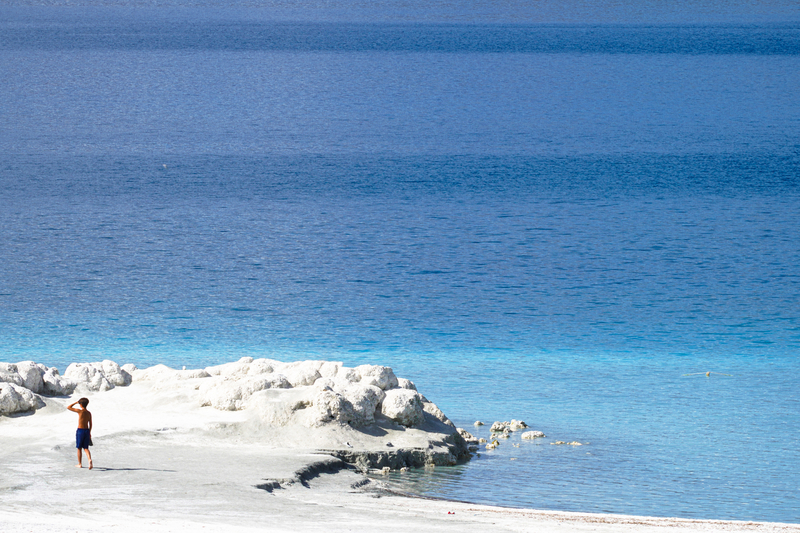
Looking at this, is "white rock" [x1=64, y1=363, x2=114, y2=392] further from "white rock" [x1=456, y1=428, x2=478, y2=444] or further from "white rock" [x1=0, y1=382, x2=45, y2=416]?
"white rock" [x1=456, y1=428, x2=478, y2=444]

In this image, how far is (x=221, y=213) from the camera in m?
43.9

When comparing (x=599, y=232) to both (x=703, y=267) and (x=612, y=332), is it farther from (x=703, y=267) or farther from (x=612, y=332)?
(x=612, y=332)

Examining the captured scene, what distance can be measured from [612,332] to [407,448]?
15.6m

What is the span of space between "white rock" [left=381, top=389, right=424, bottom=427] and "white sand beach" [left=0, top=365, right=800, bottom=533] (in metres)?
0.13

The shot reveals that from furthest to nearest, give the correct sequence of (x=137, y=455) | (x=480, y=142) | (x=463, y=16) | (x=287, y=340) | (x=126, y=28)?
(x=463, y=16) < (x=126, y=28) < (x=480, y=142) < (x=287, y=340) < (x=137, y=455)

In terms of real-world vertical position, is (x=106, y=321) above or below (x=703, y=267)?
below

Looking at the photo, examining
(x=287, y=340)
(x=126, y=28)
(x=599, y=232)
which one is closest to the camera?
(x=287, y=340)

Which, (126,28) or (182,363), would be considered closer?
(182,363)

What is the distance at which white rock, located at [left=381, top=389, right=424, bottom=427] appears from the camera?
1512cm

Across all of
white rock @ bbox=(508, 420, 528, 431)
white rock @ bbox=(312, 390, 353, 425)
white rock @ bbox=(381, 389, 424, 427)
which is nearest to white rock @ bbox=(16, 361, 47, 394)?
white rock @ bbox=(312, 390, 353, 425)

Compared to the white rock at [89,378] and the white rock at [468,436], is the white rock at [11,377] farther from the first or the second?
the white rock at [468,436]

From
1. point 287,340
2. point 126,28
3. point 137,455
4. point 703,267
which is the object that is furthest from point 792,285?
point 126,28

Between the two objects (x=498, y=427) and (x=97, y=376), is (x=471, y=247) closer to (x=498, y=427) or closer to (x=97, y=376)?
(x=498, y=427)

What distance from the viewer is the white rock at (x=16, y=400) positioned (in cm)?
1484
